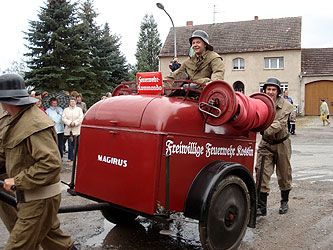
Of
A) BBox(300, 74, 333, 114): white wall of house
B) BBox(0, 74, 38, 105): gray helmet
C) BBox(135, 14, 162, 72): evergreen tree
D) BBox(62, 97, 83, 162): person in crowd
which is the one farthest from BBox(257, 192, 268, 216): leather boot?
BBox(135, 14, 162, 72): evergreen tree

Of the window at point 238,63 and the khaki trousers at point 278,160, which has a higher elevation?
the window at point 238,63

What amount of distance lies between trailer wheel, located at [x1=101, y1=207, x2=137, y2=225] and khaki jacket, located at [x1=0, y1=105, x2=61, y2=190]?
1.73 m

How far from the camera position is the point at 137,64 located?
49250 mm

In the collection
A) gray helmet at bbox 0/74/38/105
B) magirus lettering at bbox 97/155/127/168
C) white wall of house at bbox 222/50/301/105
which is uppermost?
white wall of house at bbox 222/50/301/105

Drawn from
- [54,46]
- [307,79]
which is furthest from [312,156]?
[307,79]

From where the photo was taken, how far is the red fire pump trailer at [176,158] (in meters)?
3.35

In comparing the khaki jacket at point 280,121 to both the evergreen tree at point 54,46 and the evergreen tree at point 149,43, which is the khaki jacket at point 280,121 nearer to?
the evergreen tree at point 54,46

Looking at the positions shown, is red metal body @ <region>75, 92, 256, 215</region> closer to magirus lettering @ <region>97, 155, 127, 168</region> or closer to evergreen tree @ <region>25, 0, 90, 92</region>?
magirus lettering @ <region>97, 155, 127, 168</region>

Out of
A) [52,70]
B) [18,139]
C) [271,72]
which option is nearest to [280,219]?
[18,139]

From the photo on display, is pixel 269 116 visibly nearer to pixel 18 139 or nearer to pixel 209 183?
pixel 209 183

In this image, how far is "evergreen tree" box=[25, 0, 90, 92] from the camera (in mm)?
22906

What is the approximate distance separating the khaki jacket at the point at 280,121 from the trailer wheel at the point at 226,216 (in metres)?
1.39

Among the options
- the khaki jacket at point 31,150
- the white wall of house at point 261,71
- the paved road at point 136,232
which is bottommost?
the paved road at point 136,232

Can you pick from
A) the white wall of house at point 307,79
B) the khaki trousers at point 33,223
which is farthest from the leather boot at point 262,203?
the white wall of house at point 307,79
